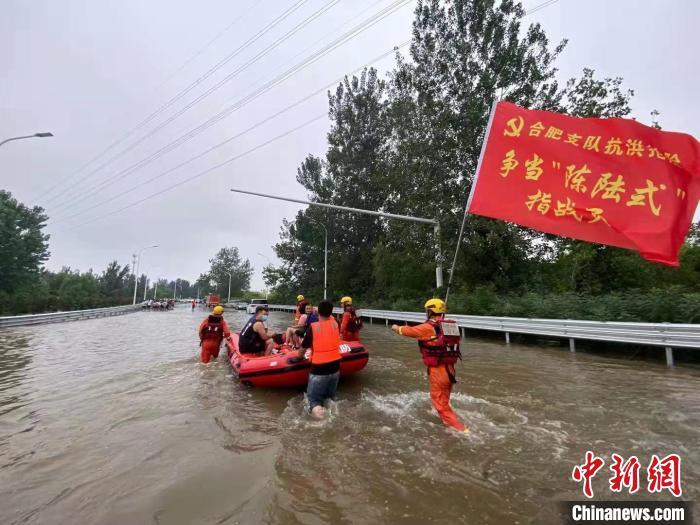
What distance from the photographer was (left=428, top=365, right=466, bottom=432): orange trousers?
190 inches

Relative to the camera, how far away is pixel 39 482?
3648mm

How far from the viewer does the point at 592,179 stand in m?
4.58

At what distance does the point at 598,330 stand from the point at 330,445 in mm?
8825

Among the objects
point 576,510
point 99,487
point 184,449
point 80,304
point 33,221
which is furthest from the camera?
point 33,221

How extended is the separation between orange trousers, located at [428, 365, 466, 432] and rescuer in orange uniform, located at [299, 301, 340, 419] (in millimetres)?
1451

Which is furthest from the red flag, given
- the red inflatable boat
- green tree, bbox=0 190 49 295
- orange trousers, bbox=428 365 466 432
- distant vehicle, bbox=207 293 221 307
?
green tree, bbox=0 190 49 295

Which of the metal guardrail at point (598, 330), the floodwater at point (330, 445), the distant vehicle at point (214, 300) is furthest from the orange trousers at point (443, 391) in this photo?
the distant vehicle at point (214, 300)

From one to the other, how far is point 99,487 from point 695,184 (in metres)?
6.96

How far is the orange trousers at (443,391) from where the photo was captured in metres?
4.83

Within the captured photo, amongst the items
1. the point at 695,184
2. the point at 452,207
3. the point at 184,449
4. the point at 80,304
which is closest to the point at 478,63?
the point at 452,207

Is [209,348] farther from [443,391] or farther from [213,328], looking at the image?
[443,391]

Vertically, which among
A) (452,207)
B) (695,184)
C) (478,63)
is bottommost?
(695,184)

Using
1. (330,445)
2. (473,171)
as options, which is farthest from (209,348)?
(473,171)

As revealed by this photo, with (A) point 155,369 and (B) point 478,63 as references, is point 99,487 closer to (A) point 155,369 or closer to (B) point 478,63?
(A) point 155,369
